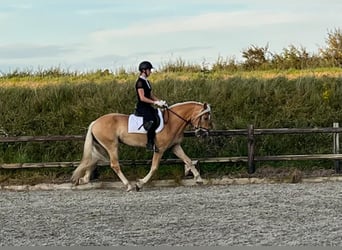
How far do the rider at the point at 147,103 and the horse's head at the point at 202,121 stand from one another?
0.78 m

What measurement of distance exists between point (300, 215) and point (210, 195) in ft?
9.69

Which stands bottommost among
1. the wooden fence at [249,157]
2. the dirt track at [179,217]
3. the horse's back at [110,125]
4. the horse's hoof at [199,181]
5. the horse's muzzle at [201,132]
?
the horse's hoof at [199,181]

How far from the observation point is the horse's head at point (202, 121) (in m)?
13.9

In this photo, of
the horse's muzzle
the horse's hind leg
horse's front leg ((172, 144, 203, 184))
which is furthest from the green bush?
the horse's muzzle

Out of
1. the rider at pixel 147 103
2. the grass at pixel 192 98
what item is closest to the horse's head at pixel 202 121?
the rider at pixel 147 103

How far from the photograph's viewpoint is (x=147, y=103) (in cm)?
1359

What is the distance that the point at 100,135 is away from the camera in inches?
547

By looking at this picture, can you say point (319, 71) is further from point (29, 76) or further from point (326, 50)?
point (29, 76)

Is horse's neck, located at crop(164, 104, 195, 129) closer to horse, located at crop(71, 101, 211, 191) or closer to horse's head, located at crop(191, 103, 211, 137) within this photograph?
horse, located at crop(71, 101, 211, 191)

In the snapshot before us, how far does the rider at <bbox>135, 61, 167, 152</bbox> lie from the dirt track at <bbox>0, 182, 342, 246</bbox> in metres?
1.17

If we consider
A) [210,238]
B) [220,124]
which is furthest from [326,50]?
[210,238]

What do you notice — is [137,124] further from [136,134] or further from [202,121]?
[202,121]

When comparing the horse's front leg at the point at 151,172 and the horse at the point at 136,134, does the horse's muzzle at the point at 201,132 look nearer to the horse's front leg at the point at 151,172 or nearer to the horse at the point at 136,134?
the horse at the point at 136,134

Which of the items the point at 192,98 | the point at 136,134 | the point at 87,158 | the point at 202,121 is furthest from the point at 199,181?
the point at 192,98
